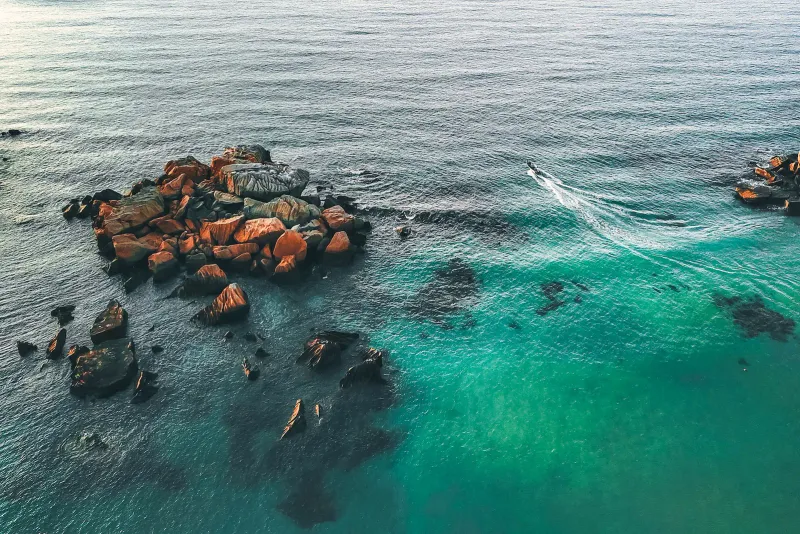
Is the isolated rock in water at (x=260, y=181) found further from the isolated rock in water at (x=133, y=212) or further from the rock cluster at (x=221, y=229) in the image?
the isolated rock in water at (x=133, y=212)

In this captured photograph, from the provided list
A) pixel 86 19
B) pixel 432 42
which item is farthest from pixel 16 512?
pixel 86 19

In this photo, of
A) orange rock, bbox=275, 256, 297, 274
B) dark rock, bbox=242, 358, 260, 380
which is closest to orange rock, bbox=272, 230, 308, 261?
orange rock, bbox=275, 256, 297, 274

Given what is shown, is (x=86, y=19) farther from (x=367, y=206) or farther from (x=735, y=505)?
(x=735, y=505)

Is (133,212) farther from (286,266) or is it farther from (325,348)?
(325,348)

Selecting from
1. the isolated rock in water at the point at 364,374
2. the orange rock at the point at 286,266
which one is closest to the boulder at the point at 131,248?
the orange rock at the point at 286,266

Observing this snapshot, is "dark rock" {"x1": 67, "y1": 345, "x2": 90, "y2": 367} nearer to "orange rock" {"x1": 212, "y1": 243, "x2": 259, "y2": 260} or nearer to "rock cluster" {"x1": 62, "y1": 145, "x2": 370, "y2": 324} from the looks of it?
"rock cluster" {"x1": 62, "y1": 145, "x2": 370, "y2": 324}

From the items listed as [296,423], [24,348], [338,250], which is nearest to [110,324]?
[24,348]
